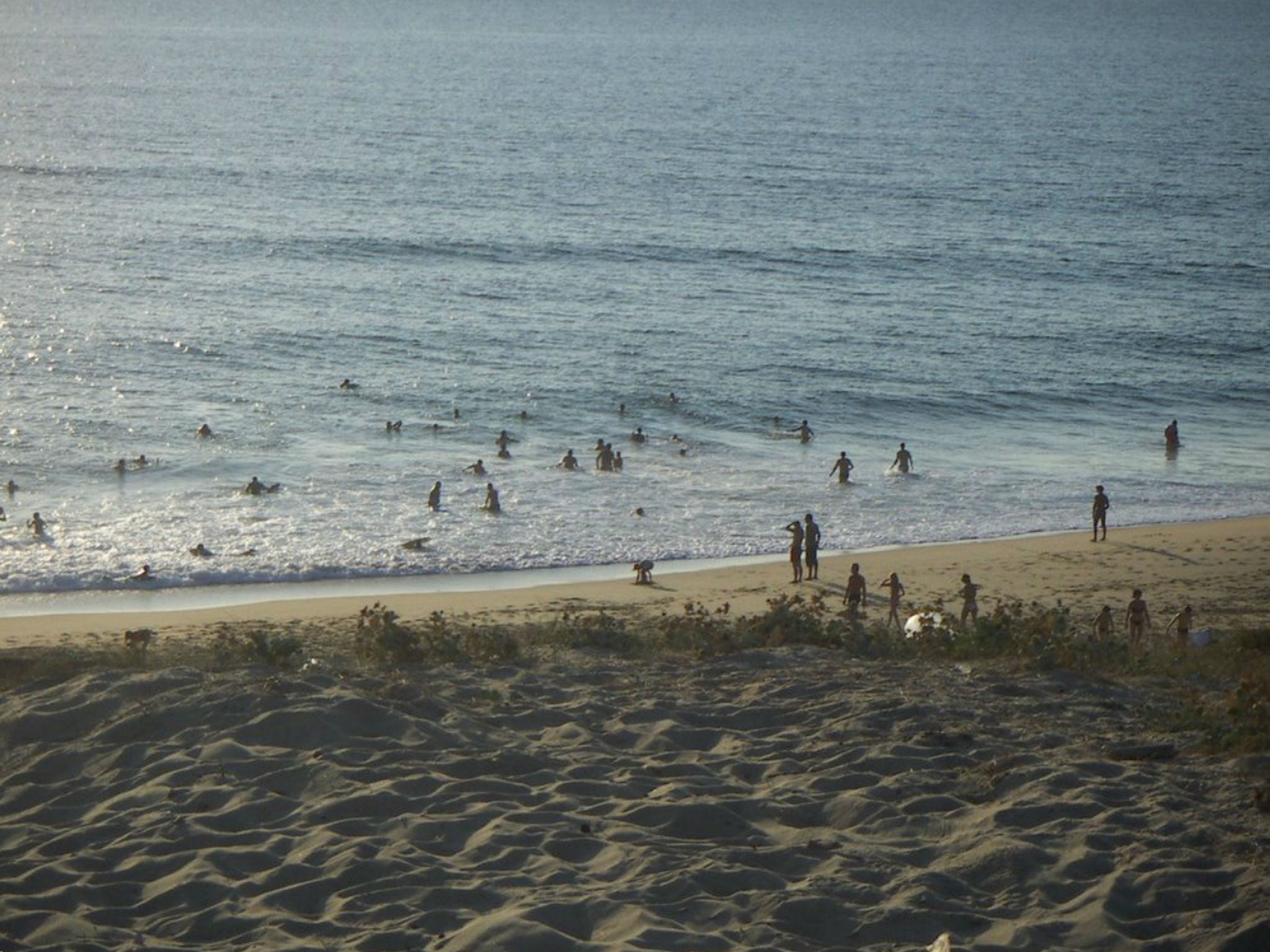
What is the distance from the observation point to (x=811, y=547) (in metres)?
22.4

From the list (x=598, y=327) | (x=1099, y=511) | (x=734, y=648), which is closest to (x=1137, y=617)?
(x=734, y=648)

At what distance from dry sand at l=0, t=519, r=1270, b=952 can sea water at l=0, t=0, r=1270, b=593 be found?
1128 centimetres

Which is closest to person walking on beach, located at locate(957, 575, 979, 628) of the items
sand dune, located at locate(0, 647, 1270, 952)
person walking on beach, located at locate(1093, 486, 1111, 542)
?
sand dune, located at locate(0, 647, 1270, 952)

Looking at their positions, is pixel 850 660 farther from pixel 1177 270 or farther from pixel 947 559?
pixel 1177 270

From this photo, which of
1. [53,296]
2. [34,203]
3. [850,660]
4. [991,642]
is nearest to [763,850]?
[850,660]

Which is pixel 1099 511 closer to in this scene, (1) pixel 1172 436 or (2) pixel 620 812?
(1) pixel 1172 436

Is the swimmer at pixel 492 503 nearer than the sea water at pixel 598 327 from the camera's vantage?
Yes

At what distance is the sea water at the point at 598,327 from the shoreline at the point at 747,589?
32.9 inches

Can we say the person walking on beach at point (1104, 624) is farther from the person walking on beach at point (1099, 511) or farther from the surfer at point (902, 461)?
the surfer at point (902, 461)

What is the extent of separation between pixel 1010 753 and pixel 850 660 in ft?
9.78

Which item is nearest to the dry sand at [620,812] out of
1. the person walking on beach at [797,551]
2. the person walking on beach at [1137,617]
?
the person walking on beach at [1137,617]

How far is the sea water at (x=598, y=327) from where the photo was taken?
27594 millimetres

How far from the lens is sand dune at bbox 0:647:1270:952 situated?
29.1 ft

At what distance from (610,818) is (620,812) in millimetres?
129
